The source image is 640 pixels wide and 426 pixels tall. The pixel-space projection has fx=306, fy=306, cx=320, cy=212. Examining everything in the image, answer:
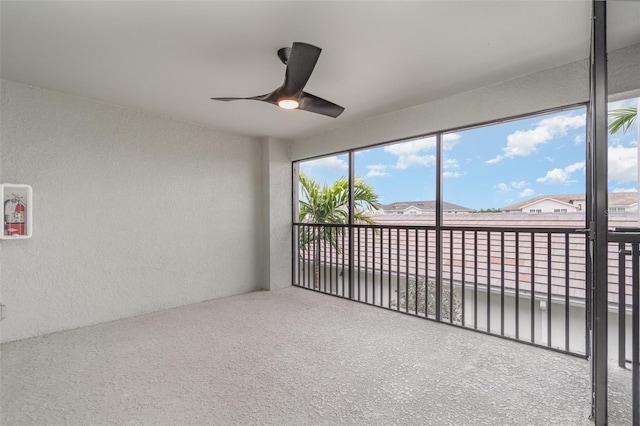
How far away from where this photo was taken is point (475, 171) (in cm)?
342

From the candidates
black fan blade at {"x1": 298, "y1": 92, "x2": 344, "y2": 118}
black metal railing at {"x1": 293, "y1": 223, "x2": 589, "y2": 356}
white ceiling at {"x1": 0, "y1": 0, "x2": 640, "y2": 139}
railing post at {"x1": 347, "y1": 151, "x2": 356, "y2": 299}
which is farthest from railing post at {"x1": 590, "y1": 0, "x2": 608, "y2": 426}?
railing post at {"x1": 347, "y1": 151, "x2": 356, "y2": 299}

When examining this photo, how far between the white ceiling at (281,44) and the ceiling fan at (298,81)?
25 cm

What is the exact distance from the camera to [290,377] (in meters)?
2.07

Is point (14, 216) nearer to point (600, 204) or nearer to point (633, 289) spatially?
point (600, 204)

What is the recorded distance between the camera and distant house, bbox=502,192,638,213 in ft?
6.11

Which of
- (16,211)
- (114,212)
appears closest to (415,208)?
(114,212)

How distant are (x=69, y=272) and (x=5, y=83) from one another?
5.62 ft

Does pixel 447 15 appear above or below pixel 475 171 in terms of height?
above

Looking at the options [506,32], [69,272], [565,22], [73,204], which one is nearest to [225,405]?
[69,272]

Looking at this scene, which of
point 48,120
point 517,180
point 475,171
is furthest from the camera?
point 475,171

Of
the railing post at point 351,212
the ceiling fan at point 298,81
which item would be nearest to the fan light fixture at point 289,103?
the ceiling fan at point 298,81

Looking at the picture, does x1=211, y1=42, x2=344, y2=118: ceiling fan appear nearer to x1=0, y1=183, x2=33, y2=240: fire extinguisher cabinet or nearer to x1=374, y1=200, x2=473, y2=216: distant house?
x1=374, y1=200, x2=473, y2=216: distant house

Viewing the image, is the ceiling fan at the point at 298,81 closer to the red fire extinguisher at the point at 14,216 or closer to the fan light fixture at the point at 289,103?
the fan light fixture at the point at 289,103

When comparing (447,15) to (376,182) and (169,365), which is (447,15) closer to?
(376,182)
